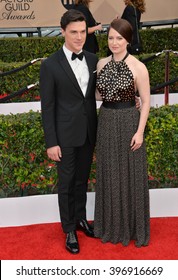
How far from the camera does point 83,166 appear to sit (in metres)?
4.10

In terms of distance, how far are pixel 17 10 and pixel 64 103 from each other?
10.1 meters

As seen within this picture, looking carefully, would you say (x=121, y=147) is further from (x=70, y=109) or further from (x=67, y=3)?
(x=67, y=3)

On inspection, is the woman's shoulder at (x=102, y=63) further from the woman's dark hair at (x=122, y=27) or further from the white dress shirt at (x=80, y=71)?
the woman's dark hair at (x=122, y=27)

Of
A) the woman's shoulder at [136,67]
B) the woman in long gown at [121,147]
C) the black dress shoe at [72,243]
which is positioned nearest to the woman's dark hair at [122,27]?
the woman in long gown at [121,147]

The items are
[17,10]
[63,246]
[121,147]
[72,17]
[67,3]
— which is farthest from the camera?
[67,3]

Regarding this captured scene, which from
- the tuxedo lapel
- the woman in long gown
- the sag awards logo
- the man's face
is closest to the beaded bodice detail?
the woman in long gown

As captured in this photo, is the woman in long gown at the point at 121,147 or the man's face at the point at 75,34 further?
the woman in long gown at the point at 121,147

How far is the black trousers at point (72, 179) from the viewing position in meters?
3.88

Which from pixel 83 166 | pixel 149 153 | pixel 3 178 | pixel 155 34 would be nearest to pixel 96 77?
pixel 83 166

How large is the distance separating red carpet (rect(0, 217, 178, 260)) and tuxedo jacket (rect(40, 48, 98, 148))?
1.03 meters

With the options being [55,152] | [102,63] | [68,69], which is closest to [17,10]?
[102,63]

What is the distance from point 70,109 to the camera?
370 cm
